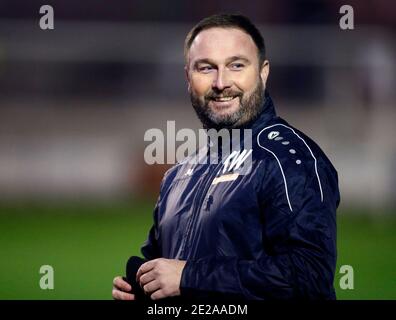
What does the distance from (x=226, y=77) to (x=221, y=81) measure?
0.7 inches

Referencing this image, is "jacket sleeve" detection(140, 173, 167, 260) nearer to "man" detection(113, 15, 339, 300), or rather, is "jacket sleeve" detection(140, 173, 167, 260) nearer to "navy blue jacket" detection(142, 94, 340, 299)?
"man" detection(113, 15, 339, 300)

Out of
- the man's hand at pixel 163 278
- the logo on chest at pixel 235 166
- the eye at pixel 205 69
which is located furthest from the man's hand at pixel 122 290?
the eye at pixel 205 69

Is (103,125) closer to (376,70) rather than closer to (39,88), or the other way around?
(39,88)

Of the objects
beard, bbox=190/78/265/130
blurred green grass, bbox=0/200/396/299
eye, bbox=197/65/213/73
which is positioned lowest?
blurred green grass, bbox=0/200/396/299

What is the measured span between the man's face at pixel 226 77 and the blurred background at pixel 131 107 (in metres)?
4.29

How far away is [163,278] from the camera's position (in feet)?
5.82

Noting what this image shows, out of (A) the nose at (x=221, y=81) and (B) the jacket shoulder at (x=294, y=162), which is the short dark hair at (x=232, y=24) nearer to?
(A) the nose at (x=221, y=81)

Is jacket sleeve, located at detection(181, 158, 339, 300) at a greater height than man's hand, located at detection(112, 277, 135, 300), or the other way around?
jacket sleeve, located at detection(181, 158, 339, 300)

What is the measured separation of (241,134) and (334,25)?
7411mm

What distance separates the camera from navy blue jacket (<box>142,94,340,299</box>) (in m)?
1.70

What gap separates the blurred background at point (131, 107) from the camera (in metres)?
7.21

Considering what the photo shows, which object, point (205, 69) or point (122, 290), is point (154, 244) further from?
point (205, 69)

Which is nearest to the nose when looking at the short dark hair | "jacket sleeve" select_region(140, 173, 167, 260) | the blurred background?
the short dark hair

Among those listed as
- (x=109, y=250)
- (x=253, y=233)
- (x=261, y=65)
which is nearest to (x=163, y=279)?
(x=253, y=233)
